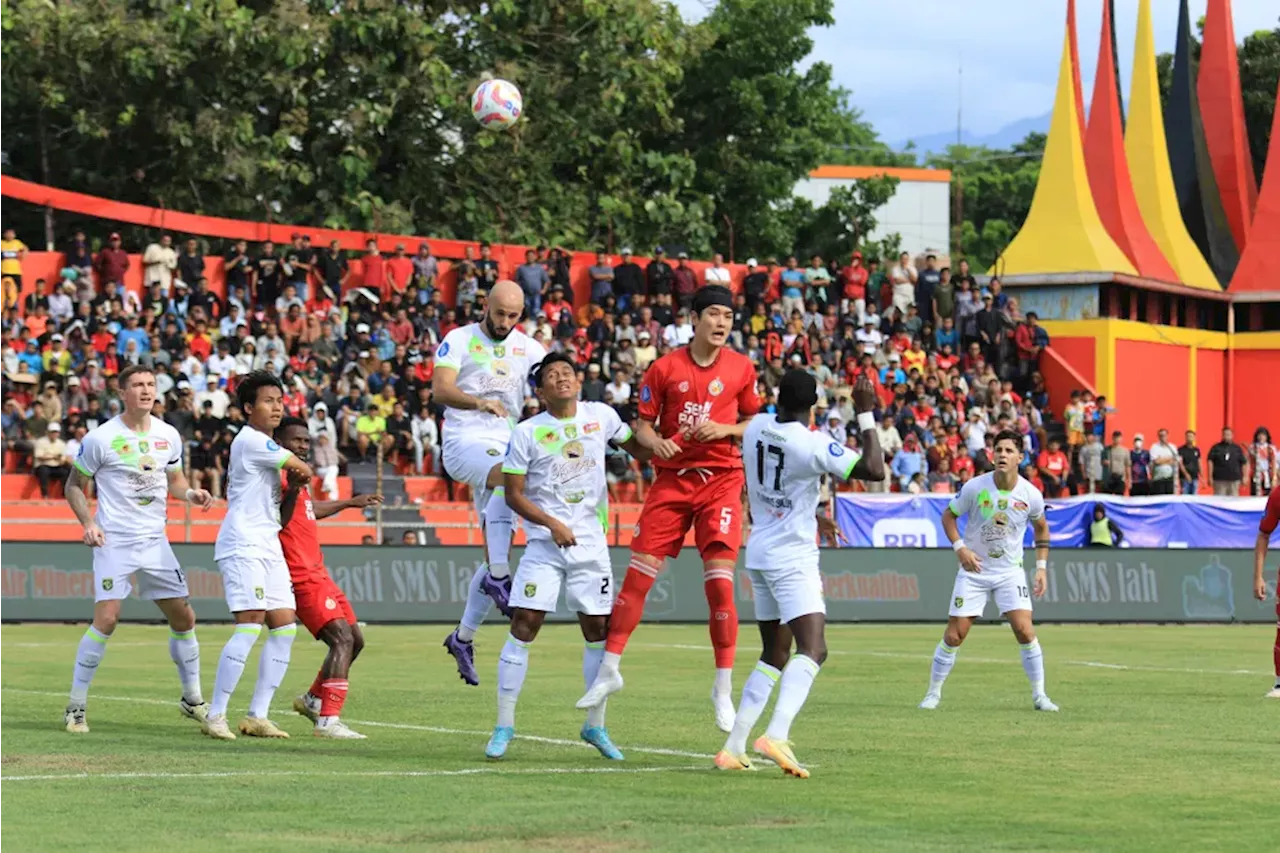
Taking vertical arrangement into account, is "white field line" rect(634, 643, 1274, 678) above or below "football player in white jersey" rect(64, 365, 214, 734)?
below

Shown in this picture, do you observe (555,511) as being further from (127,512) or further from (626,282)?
(626,282)

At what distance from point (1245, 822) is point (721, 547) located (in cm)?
390

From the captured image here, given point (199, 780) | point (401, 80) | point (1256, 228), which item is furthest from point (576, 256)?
point (199, 780)

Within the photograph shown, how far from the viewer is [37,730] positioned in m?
14.4

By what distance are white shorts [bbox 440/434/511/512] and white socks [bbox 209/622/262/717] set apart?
1.89 m

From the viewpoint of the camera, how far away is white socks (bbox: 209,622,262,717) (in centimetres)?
1417

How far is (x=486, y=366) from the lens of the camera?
1502 centimetres

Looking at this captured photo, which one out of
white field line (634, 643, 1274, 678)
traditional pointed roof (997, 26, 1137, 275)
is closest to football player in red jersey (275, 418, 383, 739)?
white field line (634, 643, 1274, 678)

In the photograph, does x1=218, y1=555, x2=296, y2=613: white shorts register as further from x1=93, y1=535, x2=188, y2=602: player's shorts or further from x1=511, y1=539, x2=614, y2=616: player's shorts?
x1=511, y1=539, x2=614, y2=616: player's shorts

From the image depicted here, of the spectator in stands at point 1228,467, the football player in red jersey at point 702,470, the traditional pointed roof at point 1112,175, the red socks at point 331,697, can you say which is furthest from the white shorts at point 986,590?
the traditional pointed roof at point 1112,175

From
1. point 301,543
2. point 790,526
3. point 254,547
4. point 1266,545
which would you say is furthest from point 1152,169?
point 790,526

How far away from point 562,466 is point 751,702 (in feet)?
5.91

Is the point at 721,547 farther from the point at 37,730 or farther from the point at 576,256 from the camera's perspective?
the point at 576,256

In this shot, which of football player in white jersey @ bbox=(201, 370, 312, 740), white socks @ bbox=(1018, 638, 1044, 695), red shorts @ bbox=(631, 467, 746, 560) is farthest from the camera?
white socks @ bbox=(1018, 638, 1044, 695)
